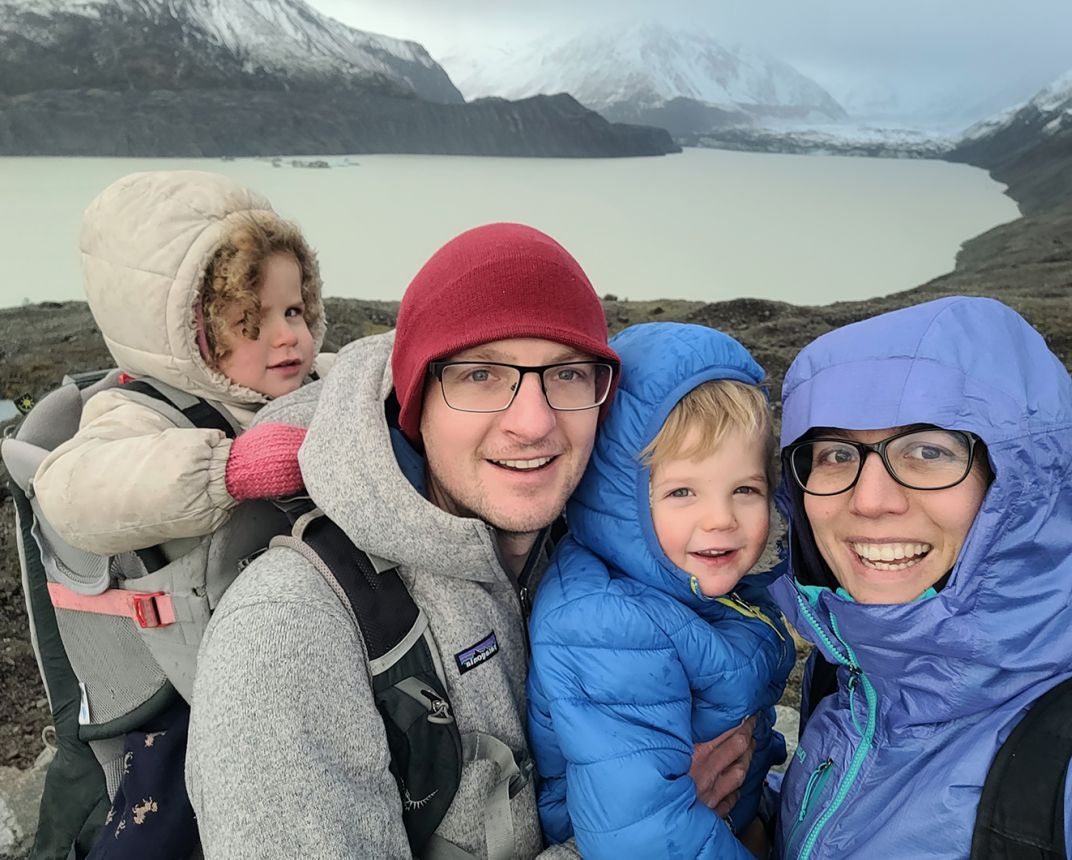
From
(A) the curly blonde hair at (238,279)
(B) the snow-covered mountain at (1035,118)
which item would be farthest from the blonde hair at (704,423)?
(B) the snow-covered mountain at (1035,118)

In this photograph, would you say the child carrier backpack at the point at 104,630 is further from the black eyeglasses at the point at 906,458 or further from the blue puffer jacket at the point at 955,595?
the blue puffer jacket at the point at 955,595

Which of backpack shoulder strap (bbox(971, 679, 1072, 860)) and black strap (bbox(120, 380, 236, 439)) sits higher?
black strap (bbox(120, 380, 236, 439))

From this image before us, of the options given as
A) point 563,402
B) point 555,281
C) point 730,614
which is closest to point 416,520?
point 563,402

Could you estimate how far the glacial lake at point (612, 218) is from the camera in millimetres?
37406

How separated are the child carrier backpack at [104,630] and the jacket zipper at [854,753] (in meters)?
1.61

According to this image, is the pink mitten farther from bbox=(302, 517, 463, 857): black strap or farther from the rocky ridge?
the rocky ridge

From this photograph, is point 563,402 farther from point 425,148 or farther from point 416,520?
point 425,148

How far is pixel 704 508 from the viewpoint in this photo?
7.25ft

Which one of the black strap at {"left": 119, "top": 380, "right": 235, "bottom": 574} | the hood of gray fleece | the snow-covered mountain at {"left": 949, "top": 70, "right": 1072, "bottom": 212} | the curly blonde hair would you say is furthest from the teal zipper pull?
the snow-covered mountain at {"left": 949, "top": 70, "right": 1072, "bottom": 212}

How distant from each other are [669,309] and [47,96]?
82461mm

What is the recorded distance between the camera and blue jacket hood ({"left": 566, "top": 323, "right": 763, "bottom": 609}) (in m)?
2.19

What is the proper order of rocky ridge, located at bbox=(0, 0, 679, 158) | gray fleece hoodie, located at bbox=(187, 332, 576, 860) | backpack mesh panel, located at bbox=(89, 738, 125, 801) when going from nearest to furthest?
gray fleece hoodie, located at bbox=(187, 332, 576, 860), backpack mesh panel, located at bbox=(89, 738, 125, 801), rocky ridge, located at bbox=(0, 0, 679, 158)

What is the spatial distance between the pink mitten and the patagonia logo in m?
0.72

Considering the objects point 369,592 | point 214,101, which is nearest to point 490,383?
point 369,592
